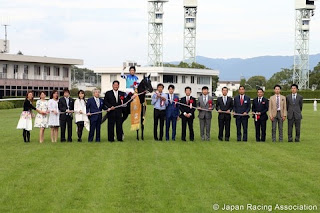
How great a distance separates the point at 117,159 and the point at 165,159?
3.89 ft

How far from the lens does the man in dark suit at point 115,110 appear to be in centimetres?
1892

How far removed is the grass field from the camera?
9719mm

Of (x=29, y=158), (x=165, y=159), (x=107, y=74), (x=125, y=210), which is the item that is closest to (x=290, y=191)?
(x=125, y=210)

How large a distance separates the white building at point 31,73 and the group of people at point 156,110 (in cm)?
4441

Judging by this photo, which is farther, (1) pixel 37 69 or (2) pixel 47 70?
(2) pixel 47 70

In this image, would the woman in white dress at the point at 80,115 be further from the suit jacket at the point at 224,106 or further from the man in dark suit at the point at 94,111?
the suit jacket at the point at 224,106

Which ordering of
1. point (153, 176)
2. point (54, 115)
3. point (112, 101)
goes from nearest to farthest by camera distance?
point (153, 176) < point (54, 115) < point (112, 101)

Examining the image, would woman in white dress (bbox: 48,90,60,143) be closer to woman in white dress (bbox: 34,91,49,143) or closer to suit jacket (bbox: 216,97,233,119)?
woman in white dress (bbox: 34,91,49,143)

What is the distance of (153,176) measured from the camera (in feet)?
39.4

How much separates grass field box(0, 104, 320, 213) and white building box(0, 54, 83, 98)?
4774 centimetres

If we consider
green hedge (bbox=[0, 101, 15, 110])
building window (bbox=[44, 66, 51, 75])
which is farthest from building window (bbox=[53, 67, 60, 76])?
green hedge (bbox=[0, 101, 15, 110])

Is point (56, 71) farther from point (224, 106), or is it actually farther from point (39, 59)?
point (224, 106)

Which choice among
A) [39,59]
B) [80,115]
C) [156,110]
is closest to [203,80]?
[39,59]

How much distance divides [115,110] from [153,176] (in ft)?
23.7
